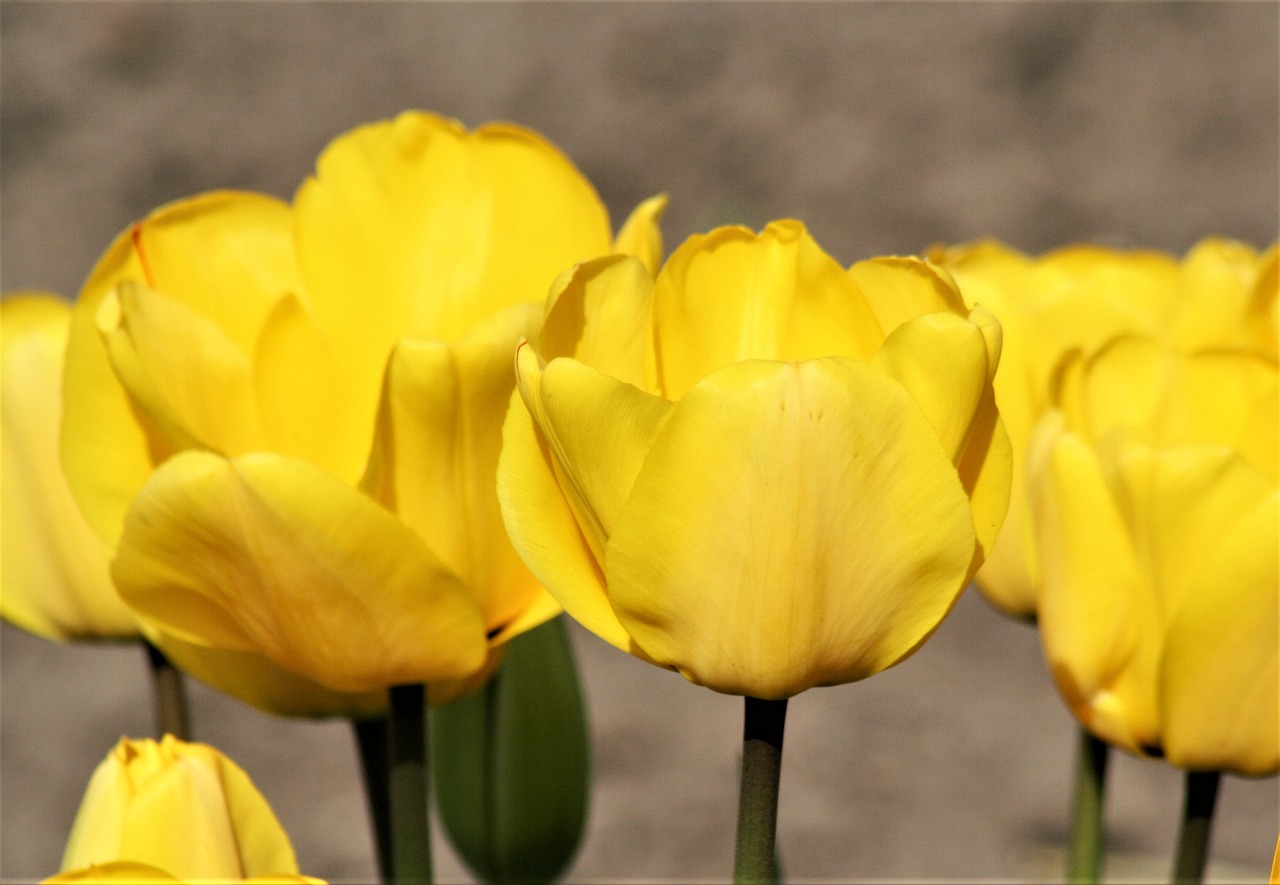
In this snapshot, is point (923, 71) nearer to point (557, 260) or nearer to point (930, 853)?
point (930, 853)

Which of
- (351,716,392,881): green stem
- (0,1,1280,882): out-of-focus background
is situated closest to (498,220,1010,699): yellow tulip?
(351,716,392,881): green stem

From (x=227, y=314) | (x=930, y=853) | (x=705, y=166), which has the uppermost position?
(x=227, y=314)

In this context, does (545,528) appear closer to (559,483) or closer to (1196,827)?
(559,483)

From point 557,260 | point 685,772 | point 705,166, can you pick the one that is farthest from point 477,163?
point 685,772

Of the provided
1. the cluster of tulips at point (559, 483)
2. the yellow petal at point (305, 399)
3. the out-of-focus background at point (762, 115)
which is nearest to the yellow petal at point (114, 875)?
Answer: the cluster of tulips at point (559, 483)

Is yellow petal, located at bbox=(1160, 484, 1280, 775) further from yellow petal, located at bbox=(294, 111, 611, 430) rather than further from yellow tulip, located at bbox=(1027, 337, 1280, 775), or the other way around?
yellow petal, located at bbox=(294, 111, 611, 430)

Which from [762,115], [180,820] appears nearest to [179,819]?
[180,820]

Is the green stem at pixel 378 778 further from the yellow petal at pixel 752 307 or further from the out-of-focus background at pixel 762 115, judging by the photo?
the out-of-focus background at pixel 762 115

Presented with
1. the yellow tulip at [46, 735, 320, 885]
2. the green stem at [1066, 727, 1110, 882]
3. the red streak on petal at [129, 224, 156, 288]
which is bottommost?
the green stem at [1066, 727, 1110, 882]
